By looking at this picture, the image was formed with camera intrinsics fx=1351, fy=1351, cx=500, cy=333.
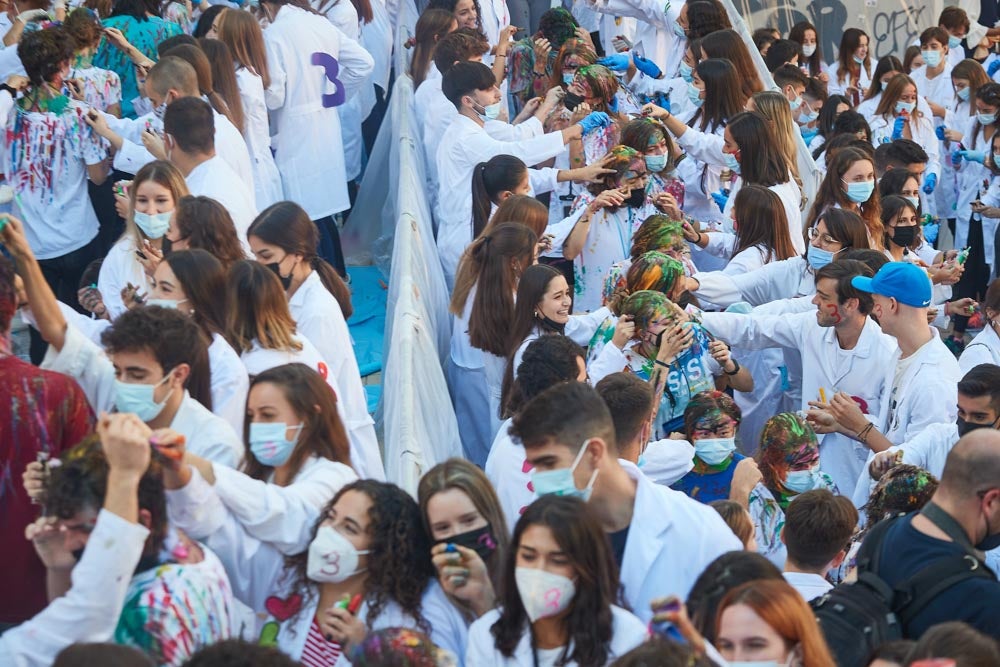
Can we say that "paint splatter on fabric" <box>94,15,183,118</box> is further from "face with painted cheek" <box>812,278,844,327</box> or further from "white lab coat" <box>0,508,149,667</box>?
"white lab coat" <box>0,508,149,667</box>

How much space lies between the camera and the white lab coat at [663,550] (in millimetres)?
4262

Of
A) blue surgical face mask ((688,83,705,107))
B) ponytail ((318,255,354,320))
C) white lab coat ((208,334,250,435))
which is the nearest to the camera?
white lab coat ((208,334,250,435))

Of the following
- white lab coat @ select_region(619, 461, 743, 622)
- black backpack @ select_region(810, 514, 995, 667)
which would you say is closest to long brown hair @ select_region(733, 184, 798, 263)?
white lab coat @ select_region(619, 461, 743, 622)

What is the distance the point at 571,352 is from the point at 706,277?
222 centimetres

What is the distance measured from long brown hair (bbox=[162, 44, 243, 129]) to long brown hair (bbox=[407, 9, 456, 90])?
2.64 meters

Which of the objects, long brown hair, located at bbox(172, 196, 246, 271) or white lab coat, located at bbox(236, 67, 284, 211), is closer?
long brown hair, located at bbox(172, 196, 246, 271)

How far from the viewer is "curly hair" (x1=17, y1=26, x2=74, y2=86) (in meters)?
7.05

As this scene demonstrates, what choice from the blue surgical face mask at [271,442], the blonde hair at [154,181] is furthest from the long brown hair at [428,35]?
the blue surgical face mask at [271,442]

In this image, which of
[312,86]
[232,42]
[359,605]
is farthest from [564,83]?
[359,605]

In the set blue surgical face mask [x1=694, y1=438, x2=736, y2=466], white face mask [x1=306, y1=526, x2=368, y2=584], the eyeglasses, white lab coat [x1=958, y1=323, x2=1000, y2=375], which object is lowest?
blue surgical face mask [x1=694, y1=438, x2=736, y2=466]

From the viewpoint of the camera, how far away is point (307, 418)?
454cm

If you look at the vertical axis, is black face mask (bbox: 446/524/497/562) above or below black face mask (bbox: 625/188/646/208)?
above

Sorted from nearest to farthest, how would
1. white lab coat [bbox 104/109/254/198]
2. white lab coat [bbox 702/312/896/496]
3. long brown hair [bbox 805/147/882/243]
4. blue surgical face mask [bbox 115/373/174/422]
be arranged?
1. blue surgical face mask [bbox 115/373/174/422]
2. white lab coat [bbox 702/312/896/496]
3. white lab coat [bbox 104/109/254/198]
4. long brown hair [bbox 805/147/882/243]

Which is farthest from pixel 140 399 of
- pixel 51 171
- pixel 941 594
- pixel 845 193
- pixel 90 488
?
pixel 845 193
